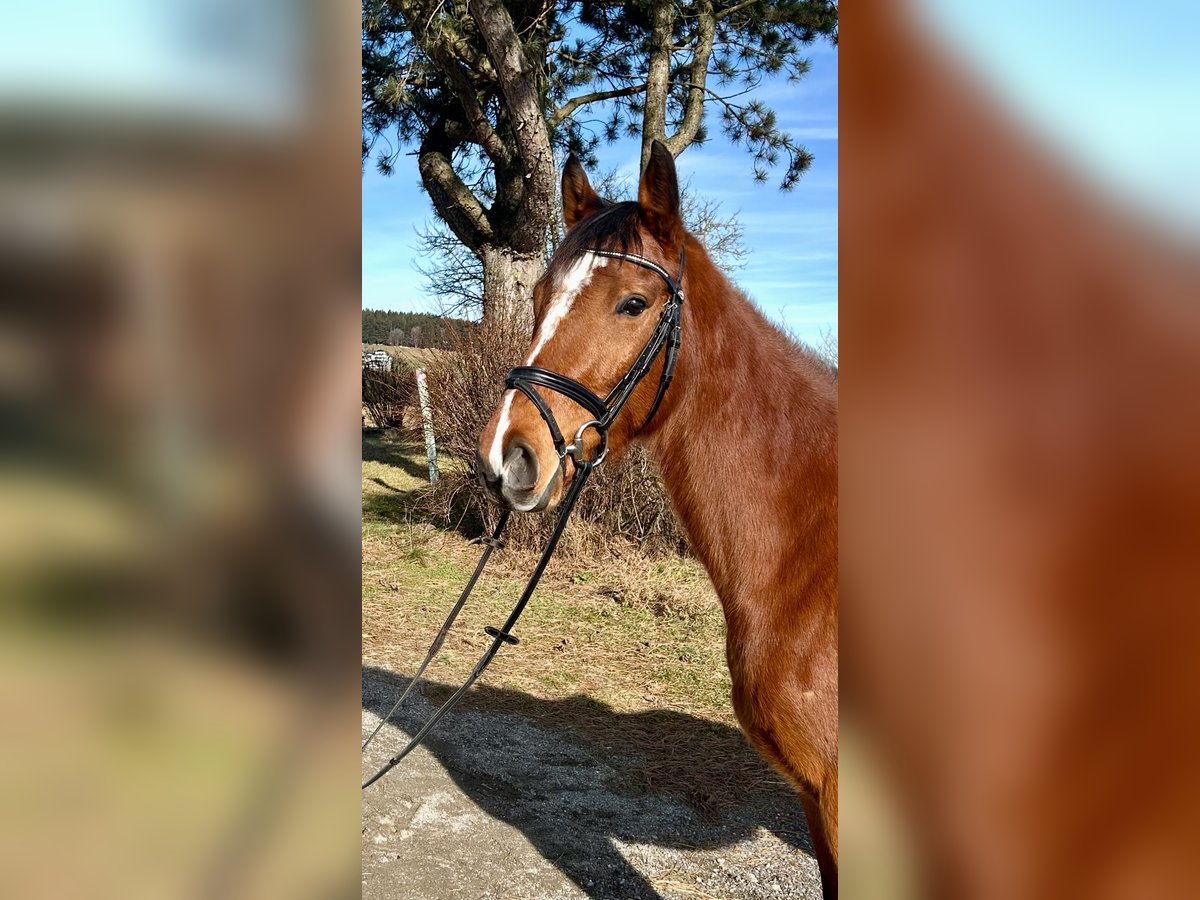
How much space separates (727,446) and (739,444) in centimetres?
3

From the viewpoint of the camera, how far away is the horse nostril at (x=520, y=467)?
200cm

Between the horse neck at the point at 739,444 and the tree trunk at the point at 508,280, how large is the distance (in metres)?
6.36

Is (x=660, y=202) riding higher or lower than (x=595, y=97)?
lower

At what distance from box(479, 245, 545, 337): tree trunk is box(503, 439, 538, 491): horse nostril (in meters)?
6.59

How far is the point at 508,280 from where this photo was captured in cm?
949

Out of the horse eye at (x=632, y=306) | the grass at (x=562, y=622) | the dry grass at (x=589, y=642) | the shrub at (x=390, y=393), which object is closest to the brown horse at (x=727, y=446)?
the horse eye at (x=632, y=306)

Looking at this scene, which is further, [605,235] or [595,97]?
[595,97]

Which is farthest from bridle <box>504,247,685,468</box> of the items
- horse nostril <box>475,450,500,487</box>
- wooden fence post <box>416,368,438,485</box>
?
wooden fence post <box>416,368,438,485</box>

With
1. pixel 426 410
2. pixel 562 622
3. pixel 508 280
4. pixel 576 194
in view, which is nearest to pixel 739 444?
pixel 576 194
